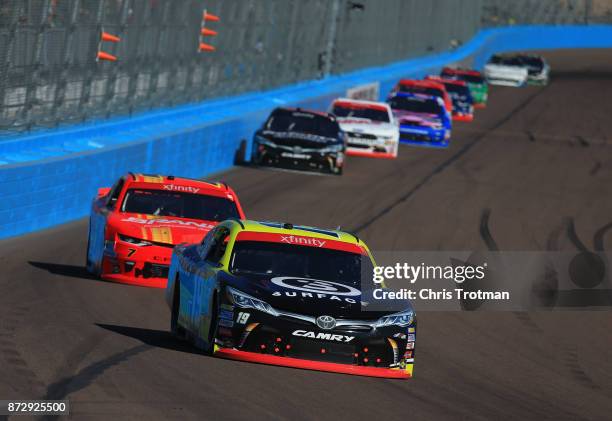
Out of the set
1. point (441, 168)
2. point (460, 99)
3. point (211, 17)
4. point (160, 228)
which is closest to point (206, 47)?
point (211, 17)

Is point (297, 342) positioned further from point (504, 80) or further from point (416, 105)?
point (504, 80)

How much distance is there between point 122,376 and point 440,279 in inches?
269

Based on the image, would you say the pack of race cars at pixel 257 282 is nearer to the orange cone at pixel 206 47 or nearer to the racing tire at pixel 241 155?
the racing tire at pixel 241 155

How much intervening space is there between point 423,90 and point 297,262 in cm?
3151

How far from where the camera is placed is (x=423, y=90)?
142ft

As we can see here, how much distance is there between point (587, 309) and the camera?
1734 cm

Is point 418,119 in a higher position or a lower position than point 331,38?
lower

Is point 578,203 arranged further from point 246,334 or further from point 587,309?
point 246,334

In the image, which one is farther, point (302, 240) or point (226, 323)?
point (302, 240)

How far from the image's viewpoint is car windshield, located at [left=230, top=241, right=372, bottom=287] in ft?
39.8

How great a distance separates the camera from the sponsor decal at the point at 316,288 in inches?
451

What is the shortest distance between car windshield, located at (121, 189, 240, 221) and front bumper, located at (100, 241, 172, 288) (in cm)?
94

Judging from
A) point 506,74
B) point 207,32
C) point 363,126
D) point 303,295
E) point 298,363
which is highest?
point 303,295

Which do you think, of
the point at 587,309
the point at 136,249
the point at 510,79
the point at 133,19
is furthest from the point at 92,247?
the point at 510,79
